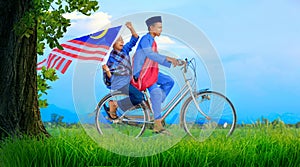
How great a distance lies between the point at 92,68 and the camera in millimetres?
3535

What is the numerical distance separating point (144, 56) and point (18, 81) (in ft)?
6.35

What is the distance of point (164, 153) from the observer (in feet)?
12.8

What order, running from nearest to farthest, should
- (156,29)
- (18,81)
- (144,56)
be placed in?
(144,56) < (156,29) < (18,81)

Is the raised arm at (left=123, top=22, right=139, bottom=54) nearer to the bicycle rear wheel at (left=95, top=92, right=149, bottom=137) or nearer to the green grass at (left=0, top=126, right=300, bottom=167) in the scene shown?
the bicycle rear wheel at (left=95, top=92, right=149, bottom=137)

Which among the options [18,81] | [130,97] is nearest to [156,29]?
[130,97]

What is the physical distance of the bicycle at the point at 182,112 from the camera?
349 cm

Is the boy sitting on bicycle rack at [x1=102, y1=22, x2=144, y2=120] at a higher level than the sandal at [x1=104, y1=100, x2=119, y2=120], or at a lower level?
higher

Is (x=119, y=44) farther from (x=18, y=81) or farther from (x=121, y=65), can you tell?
(x=18, y=81)

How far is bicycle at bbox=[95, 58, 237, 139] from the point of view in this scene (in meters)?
3.49

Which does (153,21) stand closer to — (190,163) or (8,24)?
(190,163)

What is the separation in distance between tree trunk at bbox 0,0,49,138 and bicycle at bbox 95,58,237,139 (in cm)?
138

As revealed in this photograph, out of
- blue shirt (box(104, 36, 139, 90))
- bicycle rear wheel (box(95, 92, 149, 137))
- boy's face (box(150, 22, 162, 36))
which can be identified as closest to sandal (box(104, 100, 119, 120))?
bicycle rear wheel (box(95, 92, 149, 137))

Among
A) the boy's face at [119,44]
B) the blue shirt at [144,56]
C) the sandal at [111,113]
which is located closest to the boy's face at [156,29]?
the blue shirt at [144,56]

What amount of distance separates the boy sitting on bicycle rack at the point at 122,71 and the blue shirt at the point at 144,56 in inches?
1.8
